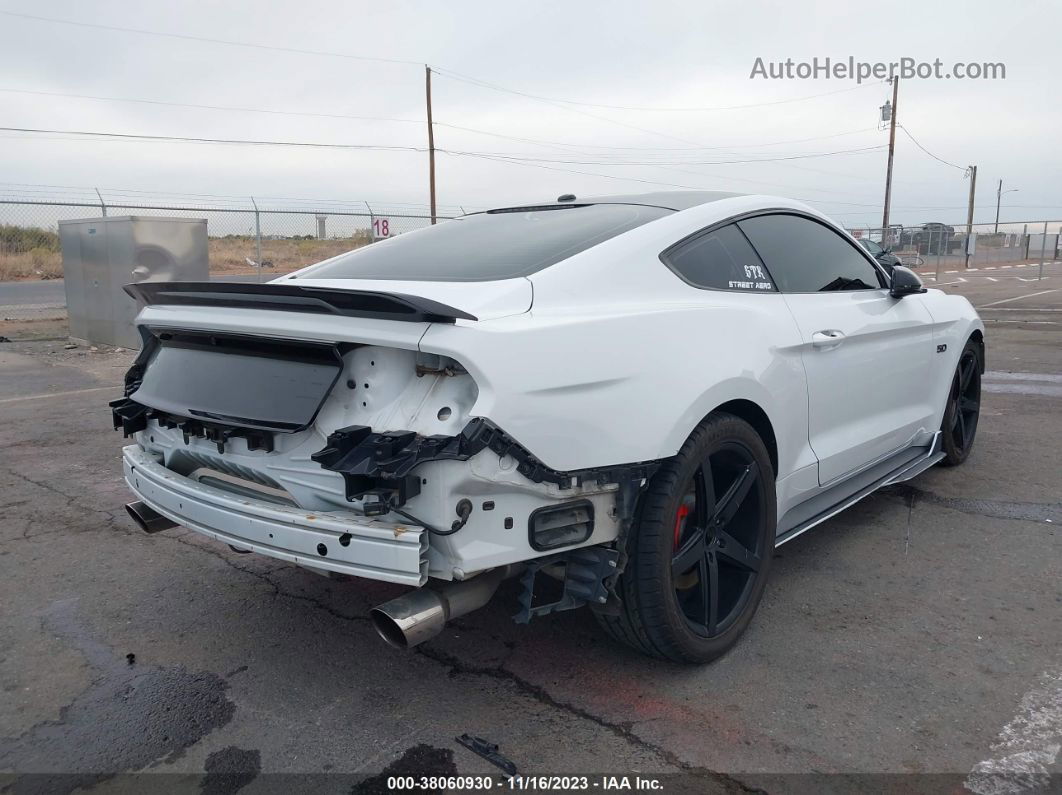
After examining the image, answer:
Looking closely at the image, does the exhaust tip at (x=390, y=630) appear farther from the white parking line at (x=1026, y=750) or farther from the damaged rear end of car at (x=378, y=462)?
the white parking line at (x=1026, y=750)

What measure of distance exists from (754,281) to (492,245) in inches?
40.9

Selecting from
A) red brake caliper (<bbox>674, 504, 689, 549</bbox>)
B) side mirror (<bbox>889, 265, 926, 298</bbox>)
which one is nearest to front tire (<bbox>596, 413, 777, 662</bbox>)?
red brake caliper (<bbox>674, 504, 689, 549</bbox>)

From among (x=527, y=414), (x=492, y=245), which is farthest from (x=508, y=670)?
(x=492, y=245)

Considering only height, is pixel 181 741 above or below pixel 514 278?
below

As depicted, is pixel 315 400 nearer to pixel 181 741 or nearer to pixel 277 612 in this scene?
pixel 181 741

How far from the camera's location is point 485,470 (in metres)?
2.30

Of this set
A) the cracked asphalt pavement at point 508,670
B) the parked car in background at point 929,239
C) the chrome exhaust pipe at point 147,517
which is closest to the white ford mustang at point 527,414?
the chrome exhaust pipe at point 147,517

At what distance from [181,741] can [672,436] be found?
174 cm

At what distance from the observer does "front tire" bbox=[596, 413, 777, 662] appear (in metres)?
2.66

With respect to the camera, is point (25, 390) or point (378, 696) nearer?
point (378, 696)

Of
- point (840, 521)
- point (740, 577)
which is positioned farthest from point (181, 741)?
point (840, 521)

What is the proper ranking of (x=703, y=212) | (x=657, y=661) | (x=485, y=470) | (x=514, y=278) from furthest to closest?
(x=703, y=212) < (x=657, y=661) < (x=514, y=278) < (x=485, y=470)

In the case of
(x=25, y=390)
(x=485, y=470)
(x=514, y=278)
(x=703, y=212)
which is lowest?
(x=25, y=390)

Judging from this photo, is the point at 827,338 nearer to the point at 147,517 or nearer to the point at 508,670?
the point at 508,670
